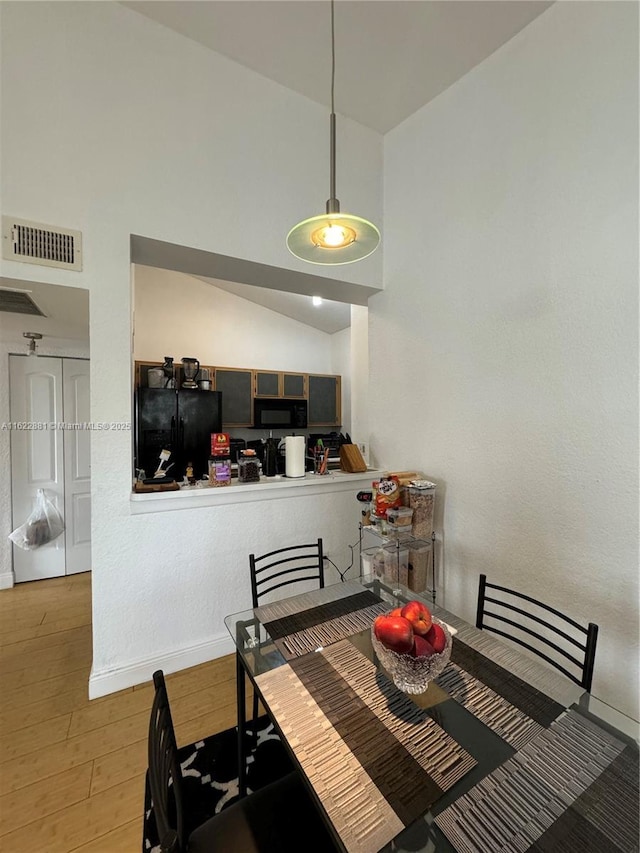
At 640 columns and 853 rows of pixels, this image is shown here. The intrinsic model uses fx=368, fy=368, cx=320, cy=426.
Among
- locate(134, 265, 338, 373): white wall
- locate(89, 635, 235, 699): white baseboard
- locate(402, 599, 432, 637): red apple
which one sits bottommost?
locate(89, 635, 235, 699): white baseboard

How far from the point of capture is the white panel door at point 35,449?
301cm

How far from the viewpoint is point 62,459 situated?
322 cm

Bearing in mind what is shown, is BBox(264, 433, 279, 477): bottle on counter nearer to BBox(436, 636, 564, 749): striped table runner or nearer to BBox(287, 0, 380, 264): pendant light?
BBox(287, 0, 380, 264): pendant light

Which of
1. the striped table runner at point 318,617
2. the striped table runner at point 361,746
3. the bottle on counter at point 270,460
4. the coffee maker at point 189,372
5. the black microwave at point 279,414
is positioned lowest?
the striped table runner at point 361,746

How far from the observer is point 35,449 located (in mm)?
3102

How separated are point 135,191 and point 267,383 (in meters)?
3.46

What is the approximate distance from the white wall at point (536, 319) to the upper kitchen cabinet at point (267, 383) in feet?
9.93

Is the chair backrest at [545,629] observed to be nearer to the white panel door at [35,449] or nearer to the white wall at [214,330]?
the white panel door at [35,449]

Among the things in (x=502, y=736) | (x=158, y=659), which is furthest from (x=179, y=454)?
(x=502, y=736)

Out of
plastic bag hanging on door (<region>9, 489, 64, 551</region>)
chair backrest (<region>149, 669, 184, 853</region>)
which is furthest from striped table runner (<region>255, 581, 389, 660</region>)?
plastic bag hanging on door (<region>9, 489, 64, 551</region>)

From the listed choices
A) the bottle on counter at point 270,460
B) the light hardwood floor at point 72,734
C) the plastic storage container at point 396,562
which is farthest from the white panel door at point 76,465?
the plastic storage container at point 396,562

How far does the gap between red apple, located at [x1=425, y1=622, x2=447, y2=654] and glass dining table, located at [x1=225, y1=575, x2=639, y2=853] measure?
0.46 ft

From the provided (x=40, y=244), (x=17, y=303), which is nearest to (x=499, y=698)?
(x=40, y=244)

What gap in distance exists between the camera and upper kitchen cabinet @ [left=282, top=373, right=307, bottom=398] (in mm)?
5504
